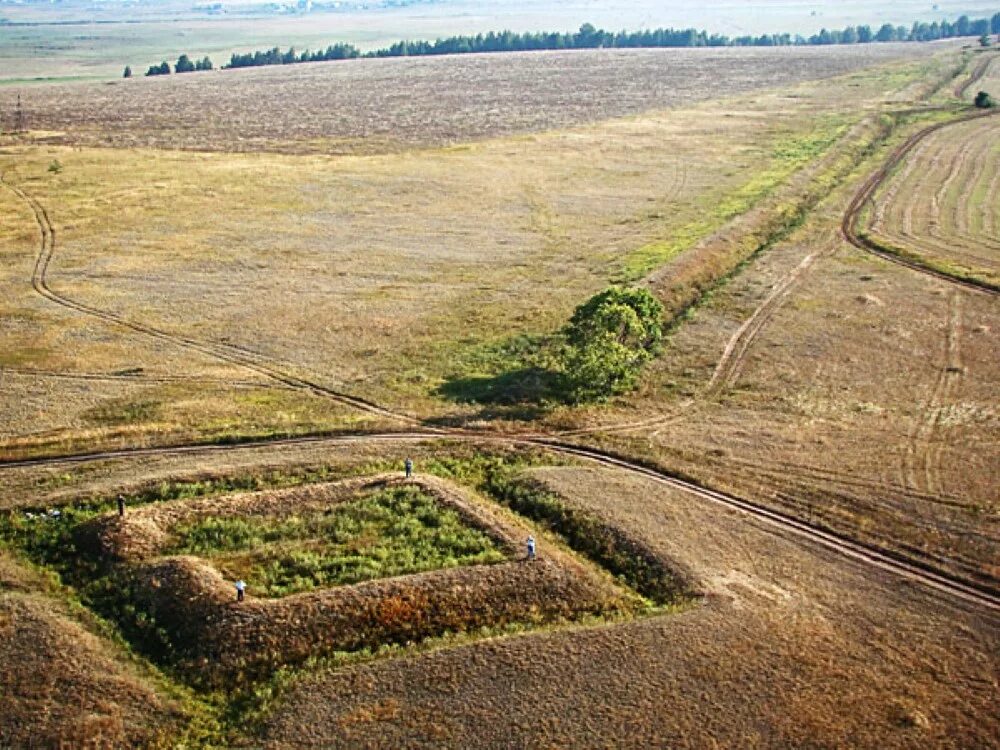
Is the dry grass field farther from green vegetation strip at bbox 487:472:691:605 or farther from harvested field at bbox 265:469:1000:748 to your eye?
harvested field at bbox 265:469:1000:748

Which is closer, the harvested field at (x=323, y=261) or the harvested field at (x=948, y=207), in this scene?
the harvested field at (x=323, y=261)

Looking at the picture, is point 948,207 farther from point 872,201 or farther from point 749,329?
point 749,329

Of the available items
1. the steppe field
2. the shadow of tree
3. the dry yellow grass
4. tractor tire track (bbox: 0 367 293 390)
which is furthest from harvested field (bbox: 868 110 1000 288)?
the dry yellow grass

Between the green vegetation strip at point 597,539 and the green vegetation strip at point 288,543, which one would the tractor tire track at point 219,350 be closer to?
the green vegetation strip at point 288,543

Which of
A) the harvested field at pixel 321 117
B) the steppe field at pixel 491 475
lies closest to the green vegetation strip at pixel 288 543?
the steppe field at pixel 491 475

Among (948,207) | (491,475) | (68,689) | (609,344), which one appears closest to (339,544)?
(491,475)

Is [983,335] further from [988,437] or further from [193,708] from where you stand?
[193,708]

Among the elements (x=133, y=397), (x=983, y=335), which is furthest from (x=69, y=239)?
(x=983, y=335)
